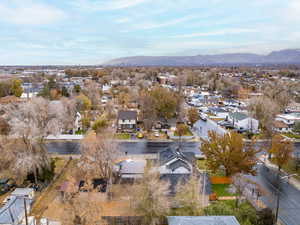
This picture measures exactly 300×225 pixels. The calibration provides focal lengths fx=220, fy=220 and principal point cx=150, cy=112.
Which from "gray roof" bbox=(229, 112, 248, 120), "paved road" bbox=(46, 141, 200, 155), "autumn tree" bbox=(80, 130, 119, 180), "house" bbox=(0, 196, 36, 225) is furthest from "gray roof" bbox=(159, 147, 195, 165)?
"gray roof" bbox=(229, 112, 248, 120)

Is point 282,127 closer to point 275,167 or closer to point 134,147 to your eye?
point 275,167

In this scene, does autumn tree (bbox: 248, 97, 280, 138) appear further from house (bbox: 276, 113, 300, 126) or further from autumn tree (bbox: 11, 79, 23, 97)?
autumn tree (bbox: 11, 79, 23, 97)

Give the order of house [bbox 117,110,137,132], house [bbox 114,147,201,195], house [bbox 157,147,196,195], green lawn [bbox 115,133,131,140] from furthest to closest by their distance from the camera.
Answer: house [bbox 117,110,137,132]
green lawn [bbox 115,133,131,140]
house [bbox 114,147,201,195]
house [bbox 157,147,196,195]

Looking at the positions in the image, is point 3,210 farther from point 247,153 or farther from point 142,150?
point 247,153

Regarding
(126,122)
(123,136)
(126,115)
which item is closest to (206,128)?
(126,122)

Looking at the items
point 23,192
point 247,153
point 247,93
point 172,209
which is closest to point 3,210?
point 23,192

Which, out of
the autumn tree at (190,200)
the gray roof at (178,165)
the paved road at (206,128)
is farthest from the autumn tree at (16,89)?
the autumn tree at (190,200)
